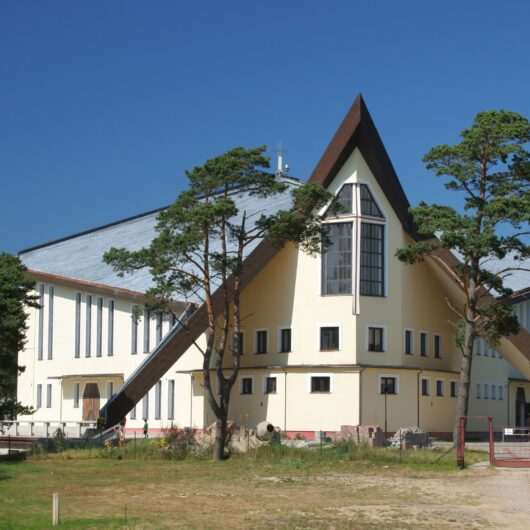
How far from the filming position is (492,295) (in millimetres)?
48719

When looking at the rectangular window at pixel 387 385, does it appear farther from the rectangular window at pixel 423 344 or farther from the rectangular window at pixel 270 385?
the rectangular window at pixel 270 385

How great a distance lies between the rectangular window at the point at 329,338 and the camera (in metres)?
47.7

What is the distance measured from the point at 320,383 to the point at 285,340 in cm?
301

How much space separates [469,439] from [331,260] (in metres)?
12.3

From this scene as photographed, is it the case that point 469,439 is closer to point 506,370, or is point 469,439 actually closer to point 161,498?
point 506,370

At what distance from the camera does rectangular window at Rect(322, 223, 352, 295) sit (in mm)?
47594

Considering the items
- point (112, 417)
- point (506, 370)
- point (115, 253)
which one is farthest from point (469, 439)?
point (115, 253)

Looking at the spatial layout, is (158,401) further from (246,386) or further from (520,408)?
(520,408)

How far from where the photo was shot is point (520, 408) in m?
59.8

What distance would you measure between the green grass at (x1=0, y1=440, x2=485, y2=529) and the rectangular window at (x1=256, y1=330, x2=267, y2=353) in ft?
40.4

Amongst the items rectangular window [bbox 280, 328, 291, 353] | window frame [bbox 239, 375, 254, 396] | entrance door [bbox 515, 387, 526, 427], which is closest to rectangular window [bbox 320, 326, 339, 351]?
rectangular window [bbox 280, 328, 291, 353]

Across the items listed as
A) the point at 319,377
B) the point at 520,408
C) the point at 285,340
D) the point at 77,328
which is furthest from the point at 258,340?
the point at 520,408

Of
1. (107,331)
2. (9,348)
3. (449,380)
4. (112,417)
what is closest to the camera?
(9,348)

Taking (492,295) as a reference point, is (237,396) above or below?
below
